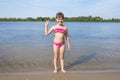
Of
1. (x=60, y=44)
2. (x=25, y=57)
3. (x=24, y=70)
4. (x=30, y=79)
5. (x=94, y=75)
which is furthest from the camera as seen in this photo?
(x=25, y=57)

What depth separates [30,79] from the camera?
20.6 ft

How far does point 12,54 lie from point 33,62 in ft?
5.58

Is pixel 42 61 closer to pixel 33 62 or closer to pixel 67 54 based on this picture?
pixel 33 62

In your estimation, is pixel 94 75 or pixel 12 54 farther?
pixel 12 54

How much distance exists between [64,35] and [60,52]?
20.4 inches

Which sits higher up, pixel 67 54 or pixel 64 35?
pixel 64 35

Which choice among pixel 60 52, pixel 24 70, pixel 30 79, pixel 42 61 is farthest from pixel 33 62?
pixel 30 79

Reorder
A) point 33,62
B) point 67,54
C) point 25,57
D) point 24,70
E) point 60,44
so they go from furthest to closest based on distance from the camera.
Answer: point 67,54, point 25,57, point 33,62, point 24,70, point 60,44

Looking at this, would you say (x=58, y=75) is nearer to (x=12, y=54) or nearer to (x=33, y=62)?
(x=33, y=62)

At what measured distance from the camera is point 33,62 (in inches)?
354

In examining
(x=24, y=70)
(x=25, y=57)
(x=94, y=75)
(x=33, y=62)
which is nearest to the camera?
(x=94, y=75)

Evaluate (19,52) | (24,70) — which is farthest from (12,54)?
(24,70)

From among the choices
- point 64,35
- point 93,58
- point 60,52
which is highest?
point 64,35

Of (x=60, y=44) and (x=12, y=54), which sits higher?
(x=60, y=44)
